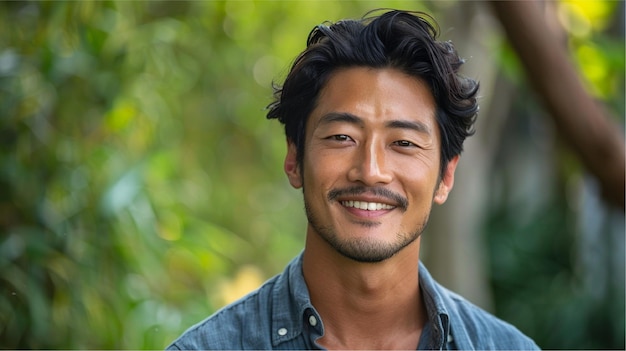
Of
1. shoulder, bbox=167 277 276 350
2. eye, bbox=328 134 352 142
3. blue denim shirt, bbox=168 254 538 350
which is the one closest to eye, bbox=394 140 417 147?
eye, bbox=328 134 352 142

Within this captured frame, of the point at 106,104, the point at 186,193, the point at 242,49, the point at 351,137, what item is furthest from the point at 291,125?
the point at 242,49

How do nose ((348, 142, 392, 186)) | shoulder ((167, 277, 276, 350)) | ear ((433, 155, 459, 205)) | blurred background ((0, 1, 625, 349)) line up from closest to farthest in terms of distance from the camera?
1. nose ((348, 142, 392, 186))
2. shoulder ((167, 277, 276, 350))
3. ear ((433, 155, 459, 205))
4. blurred background ((0, 1, 625, 349))

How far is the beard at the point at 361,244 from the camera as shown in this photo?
78.6 inches

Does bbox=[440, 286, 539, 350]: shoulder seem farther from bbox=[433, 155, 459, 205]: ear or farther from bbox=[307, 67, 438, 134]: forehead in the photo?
bbox=[307, 67, 438, 134]: forehead

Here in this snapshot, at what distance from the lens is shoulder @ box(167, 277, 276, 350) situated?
2.06 metres

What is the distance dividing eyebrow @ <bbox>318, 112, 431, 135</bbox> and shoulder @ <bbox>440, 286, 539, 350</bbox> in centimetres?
44

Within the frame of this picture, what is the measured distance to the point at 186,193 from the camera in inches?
169

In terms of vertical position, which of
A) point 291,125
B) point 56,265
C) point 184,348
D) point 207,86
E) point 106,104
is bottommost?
point 184,348

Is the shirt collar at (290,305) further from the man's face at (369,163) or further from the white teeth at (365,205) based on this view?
the white teeth at (365,205)

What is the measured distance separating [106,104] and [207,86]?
7.51 feet

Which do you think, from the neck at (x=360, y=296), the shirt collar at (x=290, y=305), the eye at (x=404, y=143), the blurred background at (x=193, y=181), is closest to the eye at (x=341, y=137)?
the eye at (x=404, y=143)

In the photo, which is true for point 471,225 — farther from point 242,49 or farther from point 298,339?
point 298,339

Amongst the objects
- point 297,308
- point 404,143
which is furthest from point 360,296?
point 404,143

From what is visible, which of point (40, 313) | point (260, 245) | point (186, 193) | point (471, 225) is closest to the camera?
point (40, 313)
